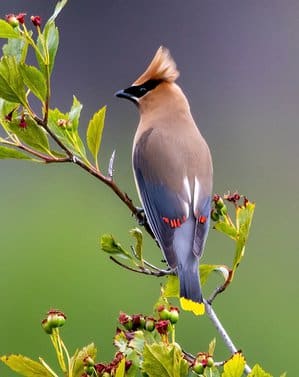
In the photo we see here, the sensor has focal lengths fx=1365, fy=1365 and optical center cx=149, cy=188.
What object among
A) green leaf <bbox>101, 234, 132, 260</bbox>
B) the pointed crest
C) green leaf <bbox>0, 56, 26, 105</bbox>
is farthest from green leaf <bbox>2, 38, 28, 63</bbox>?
the pointed crest

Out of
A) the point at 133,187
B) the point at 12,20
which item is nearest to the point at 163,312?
the point at 12,20

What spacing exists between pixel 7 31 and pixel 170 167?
3.52 ft

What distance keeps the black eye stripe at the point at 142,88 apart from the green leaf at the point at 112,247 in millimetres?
1097

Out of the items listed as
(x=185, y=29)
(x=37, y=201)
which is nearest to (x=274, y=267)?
(x=37, y=201)

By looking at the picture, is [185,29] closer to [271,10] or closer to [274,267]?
[271,10]

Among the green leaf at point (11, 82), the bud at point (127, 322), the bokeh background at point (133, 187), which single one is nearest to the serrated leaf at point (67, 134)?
the green leaf at point (11, 82)

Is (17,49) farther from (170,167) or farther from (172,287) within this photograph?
(170,167)

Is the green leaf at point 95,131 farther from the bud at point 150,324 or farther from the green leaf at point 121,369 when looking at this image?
the green leaf at point 121,369

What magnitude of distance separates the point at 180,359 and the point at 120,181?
6.42 m

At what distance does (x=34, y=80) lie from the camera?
6.72ft

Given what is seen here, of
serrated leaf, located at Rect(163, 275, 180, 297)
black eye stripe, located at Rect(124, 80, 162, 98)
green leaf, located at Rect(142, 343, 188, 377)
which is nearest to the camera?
green leaf, located at Rect(142, 343, 188, 377)

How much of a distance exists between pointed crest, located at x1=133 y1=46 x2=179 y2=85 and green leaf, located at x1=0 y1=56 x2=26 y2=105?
979 millimetres

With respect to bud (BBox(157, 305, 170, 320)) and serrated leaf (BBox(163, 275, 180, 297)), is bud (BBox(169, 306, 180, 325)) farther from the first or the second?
serrated leaf (BBox(163, 275, 180, 297))

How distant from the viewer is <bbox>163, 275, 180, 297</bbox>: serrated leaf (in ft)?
7.39
